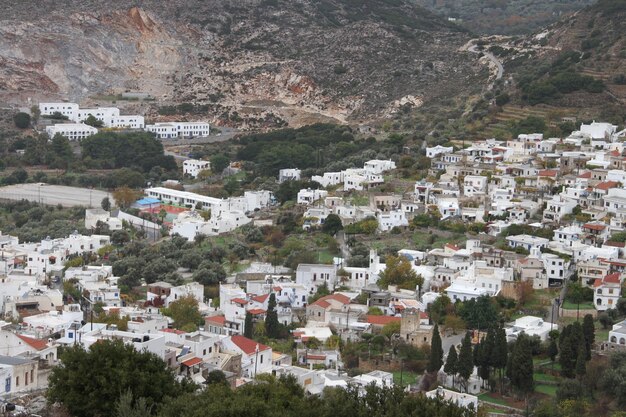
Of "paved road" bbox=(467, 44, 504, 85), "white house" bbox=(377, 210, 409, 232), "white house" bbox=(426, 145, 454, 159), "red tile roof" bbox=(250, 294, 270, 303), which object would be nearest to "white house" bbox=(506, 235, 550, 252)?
"white house" bbox=(377, 210, 409, 232)

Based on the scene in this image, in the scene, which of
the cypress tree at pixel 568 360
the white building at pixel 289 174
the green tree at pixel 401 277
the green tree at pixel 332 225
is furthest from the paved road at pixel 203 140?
the cypress tree at pixel 568 360

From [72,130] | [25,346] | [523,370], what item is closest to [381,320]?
[523,370]

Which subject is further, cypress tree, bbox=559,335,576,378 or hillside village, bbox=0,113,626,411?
cypress tree, bbox=559,335,576,378

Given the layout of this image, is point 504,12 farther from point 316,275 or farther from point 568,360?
point 568,360

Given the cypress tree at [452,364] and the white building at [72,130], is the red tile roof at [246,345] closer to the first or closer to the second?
the cypress tree at [452,364]

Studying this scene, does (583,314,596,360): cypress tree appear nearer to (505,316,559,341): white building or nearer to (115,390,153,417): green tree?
(505,316,559,341): white building

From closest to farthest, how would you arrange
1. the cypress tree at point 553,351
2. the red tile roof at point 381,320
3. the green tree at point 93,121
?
the cypress tree at point 553,351, the red tile roof at point 381,320, the green tree at point 93,121
